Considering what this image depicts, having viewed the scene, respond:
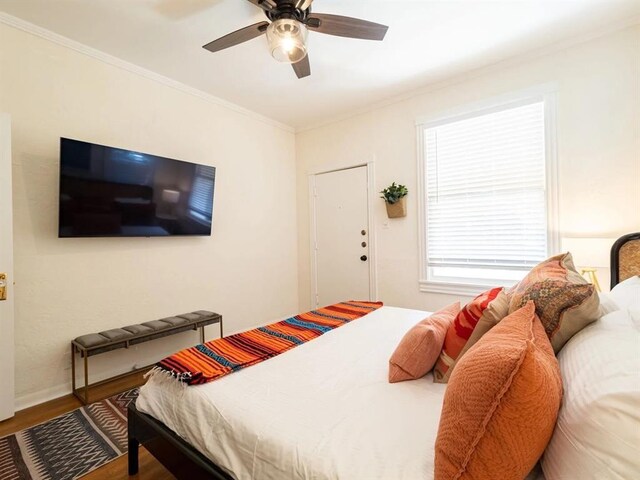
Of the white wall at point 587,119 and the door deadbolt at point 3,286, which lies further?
the white wall at point 587,119

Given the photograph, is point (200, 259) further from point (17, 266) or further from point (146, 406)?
point (146, 406)

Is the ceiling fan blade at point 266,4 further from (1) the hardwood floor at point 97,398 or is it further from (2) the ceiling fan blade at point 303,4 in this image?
(1) the hardwood floor at point 97,398

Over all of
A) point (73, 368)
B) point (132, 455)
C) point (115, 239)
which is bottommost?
point (132, 455)

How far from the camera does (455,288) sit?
3211 millimetres

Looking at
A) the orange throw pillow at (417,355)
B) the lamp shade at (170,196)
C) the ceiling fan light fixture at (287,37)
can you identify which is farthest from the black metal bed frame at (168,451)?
the ceiling fan light fixture at (287,37)

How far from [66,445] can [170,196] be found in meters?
1.98

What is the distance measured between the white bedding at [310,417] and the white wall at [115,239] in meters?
Answer: 1.53

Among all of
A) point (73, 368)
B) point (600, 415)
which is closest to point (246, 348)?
point (600, 415)

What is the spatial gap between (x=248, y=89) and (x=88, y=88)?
1422 millimetres

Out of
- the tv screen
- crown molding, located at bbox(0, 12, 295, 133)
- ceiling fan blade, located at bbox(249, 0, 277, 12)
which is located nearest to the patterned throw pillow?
ceiling fan blade, located at bbox(249, 0, 277, 12)

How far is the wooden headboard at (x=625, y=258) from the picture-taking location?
2.18 m

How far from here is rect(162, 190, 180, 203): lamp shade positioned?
2.92m

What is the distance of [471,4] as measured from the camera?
2193mm

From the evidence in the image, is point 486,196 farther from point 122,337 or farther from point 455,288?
point 122,337
